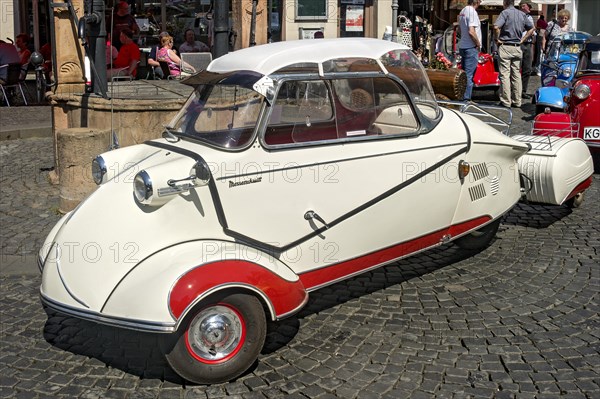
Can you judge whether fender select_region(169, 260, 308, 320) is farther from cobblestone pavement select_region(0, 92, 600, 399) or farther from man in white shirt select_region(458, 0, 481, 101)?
man in white shirt select_region(458, 0, 481, 101)

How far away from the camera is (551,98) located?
9906 mm

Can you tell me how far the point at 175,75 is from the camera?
41.3ft

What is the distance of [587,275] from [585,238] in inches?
38.7

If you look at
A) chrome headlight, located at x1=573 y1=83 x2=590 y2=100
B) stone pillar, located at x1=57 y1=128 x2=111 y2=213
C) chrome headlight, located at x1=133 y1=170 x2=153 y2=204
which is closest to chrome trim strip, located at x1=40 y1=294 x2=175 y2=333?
chrome headlight, located at x1=133 y1=170 x2=153 y2=204

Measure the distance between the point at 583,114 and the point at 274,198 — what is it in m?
5.64

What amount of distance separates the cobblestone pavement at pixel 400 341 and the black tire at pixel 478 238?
9cm

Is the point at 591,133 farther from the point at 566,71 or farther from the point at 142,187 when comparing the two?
the point at 142,187

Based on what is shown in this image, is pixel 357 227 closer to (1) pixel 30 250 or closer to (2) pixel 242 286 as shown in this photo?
(2) pixel 242 286

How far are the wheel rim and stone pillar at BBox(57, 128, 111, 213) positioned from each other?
3.63 m

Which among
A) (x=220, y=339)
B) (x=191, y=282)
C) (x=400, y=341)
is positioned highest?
(x=191, y=282)

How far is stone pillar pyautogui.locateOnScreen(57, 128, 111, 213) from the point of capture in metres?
7.12

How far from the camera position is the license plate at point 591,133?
8.53m

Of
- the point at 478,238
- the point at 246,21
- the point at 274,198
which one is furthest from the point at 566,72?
the point at 274,198

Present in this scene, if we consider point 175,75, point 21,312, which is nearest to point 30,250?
point 21,312
